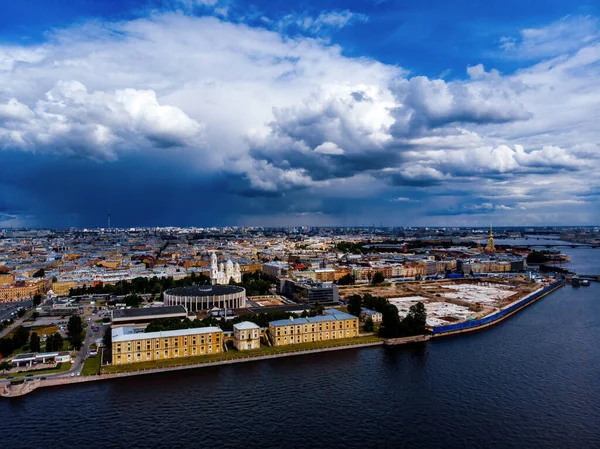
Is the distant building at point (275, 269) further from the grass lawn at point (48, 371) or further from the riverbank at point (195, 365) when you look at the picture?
the grass lawn at point (48, 371)

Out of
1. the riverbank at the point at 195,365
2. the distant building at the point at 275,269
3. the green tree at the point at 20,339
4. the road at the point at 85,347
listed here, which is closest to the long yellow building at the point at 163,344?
the riverbank at the point at 195,365

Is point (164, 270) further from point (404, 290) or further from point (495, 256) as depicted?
point (495, 256)

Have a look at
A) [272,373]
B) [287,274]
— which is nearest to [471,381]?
[272,373]

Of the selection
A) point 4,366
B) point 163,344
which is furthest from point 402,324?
point 4,366

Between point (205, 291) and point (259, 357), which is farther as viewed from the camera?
point (205, 291)

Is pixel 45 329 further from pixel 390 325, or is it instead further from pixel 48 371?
pixel 390 325

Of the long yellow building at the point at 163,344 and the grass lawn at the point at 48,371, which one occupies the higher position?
the long yellow building at the point at 163,344
